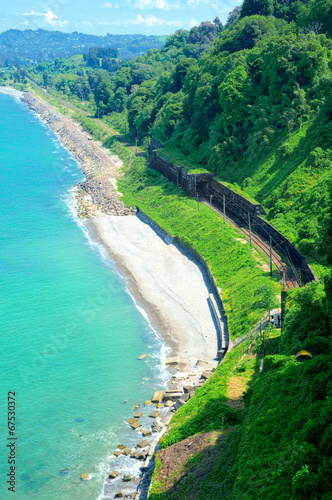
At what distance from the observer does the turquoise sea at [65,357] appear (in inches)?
1209

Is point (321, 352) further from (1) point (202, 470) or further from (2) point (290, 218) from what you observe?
(2) point (290, 218)

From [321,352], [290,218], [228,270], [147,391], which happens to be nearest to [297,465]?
[321,352]

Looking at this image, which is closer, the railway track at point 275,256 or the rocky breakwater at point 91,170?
the railway track at point 275,256

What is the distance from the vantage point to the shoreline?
38312 millimetres

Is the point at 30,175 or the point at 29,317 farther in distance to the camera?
the point at 30,175

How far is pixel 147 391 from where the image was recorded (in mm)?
36625

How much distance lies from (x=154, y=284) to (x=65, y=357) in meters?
13.2

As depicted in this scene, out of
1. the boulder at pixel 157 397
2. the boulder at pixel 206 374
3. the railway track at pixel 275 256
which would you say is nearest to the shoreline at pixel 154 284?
the boulder at pixel 206 374

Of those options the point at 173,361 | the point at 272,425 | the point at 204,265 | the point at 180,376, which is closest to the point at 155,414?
the point at 180,376

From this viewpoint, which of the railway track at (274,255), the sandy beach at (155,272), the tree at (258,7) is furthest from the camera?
the tree at (258,7)

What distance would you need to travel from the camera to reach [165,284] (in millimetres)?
50906

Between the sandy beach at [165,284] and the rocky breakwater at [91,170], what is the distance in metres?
5.74

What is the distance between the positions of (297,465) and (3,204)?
67.8m

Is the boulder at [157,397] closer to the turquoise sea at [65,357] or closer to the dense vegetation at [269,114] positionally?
the turquoise sea at [65,357]
